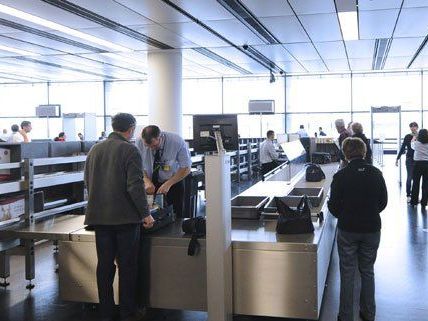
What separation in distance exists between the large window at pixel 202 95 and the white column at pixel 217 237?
14.5 meters

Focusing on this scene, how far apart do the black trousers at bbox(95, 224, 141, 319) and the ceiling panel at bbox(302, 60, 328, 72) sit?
33.5ft

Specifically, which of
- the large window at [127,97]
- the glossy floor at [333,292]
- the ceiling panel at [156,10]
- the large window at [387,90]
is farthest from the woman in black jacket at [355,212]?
the large window at [127,97]

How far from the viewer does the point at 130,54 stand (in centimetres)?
1083

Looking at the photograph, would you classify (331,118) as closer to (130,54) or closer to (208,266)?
(130,54)

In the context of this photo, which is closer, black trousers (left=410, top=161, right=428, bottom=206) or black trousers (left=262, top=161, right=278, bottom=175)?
black trousers (left=410, top=161, right=428, bottom=206)

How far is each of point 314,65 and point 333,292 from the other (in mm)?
10184

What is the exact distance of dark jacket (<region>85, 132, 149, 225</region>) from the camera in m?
3.20

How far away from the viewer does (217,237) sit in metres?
3.07

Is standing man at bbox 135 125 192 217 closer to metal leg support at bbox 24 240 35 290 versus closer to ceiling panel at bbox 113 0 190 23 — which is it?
metal leg support at bbox 24 240 35 290

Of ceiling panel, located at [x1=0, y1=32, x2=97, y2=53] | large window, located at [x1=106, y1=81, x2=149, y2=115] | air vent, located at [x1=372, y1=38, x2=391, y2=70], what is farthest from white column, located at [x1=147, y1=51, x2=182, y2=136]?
large window, located at [x1=106, y1=81, x2=149, y2=115]

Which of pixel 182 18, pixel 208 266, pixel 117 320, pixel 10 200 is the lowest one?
pixel 117 320

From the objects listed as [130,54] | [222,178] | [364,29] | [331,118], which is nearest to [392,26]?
[364,29]

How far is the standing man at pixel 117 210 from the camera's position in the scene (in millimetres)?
3203

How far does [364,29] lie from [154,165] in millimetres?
5451
